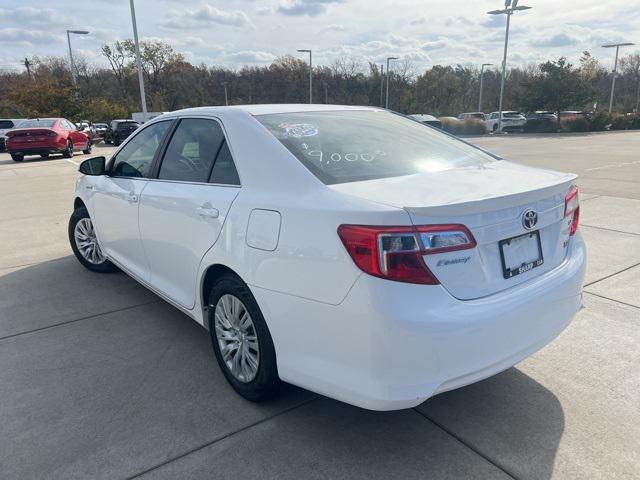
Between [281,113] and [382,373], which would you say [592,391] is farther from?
[281,113]

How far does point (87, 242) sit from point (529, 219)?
172 inches

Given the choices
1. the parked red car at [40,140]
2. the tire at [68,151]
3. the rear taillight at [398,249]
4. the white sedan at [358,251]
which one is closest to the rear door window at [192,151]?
the white sedan at [358,251]

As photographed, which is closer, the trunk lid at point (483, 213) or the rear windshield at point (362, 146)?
the trunk lid at point (483, 213)

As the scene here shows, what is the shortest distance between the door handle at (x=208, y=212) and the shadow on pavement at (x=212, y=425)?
1.02m

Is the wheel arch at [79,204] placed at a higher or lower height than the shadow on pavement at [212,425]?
higher

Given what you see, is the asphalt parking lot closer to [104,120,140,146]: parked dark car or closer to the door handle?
the door handle

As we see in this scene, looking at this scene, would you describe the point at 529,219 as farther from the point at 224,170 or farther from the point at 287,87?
the point at 287,87

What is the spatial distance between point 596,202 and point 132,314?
7412mm

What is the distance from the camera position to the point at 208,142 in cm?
324

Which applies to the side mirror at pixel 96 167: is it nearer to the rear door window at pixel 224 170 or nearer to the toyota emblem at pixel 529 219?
the rear door window at pixel 224 170

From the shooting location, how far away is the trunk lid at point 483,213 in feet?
6.97

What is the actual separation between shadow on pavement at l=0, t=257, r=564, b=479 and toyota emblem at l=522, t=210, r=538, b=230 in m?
1.05

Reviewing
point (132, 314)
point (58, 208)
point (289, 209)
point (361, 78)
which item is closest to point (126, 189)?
point (132, 314)

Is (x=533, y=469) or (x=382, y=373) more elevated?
(x=382, y=373)
